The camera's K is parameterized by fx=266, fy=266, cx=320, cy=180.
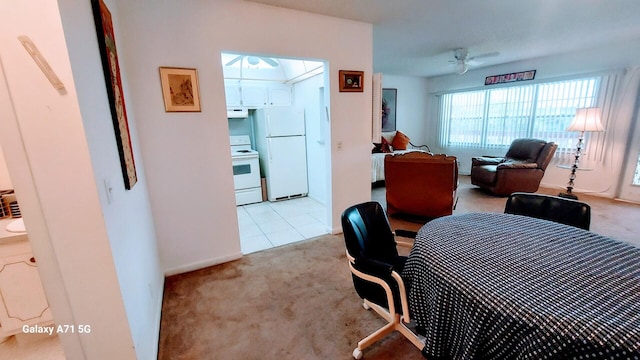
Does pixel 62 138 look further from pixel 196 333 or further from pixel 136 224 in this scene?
pixel 196 333

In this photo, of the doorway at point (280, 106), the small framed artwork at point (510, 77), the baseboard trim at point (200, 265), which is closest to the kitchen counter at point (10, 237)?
the baseboard trim at point (200, 265)

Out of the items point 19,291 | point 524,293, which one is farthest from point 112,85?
point 524,293

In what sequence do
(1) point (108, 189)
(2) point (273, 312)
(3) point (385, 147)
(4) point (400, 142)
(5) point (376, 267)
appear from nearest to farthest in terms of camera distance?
(1) point (108, 189)
(5) point (376, 267)
(2) point (273, 312)
(3) point (385, 147)
(4) point (400, 142)

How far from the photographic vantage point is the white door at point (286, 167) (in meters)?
4.47

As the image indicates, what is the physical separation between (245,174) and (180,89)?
234 centimetres

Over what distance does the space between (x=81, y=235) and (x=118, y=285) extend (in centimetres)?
26

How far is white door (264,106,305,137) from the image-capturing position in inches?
169

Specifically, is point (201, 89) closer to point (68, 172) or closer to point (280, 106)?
point (68, 172)

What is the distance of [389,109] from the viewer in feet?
21.6

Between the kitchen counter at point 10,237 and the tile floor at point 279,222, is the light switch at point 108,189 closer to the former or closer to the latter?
the kitchen counter at point 10,237

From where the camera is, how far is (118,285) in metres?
1.10

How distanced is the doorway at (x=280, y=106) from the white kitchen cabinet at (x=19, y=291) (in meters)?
2.11

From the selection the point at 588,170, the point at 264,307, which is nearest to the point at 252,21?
the point at 264,307

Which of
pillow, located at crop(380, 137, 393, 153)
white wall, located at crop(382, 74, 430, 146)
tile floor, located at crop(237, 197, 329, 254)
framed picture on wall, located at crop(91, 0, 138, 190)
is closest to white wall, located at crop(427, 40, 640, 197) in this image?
white wall, located at crop(382, 74, 430, 146)
